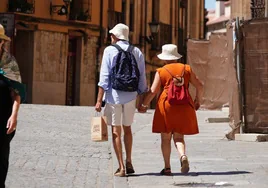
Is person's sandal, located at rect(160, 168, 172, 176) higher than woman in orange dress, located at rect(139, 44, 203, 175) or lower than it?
lower

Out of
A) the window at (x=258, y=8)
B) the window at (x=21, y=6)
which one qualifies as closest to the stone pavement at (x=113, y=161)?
the window at (x=258, y=8)

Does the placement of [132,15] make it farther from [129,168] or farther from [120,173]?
[120,173]

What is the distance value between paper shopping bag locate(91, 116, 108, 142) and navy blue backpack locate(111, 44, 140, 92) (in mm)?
417

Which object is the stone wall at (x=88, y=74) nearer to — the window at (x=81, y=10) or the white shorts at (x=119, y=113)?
the window at (x=81, y=10)

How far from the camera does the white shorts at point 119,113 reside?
10266mm

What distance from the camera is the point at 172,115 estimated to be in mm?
10539

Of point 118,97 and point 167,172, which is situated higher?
point 118,97

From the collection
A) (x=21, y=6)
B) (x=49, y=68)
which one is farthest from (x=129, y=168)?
(x=49, y=68)

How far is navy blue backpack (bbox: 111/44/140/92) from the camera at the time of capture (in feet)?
33.4

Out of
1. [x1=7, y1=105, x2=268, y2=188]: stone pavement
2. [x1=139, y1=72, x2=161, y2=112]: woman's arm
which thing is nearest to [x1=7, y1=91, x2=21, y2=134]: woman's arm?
[x1=7, y1=105, x2=268, y2=188]: stone pavement

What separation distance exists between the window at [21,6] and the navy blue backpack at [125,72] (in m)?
25.4

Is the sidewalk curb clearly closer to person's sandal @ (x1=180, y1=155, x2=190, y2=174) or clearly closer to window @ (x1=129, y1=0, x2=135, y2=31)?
person's sandal @ (x1=180, y1=155, x2=190, y2=174)

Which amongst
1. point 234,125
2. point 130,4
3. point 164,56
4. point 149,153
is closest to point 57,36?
point 130,4

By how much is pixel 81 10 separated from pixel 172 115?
1154 inches
